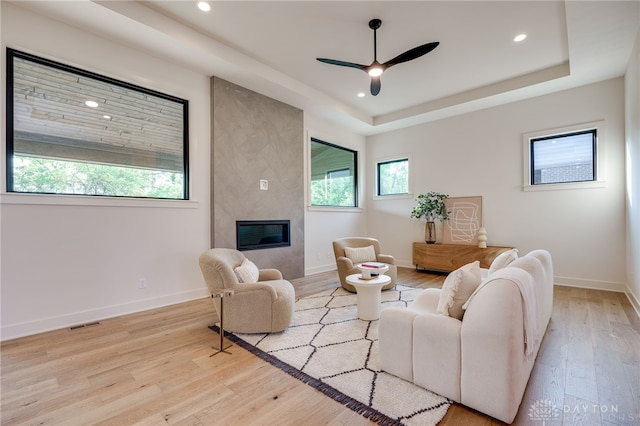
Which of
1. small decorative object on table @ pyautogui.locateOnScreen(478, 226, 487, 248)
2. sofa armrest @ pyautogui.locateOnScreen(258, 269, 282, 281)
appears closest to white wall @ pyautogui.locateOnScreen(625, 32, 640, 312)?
small decorative object on table @ pyautogui.locateOnScreen(478, 226, 487, 248)

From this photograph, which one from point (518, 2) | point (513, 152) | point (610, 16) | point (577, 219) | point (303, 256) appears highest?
point (518, 2)

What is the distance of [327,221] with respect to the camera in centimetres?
594

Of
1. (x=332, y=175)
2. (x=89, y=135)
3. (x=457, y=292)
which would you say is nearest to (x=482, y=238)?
(x=332, y=175)

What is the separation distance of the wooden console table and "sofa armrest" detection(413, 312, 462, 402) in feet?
11.9

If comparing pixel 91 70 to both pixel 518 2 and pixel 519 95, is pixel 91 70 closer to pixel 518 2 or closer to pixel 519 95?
pixel 518 2

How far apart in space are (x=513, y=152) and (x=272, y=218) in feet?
14.5

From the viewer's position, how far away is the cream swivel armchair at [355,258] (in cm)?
418

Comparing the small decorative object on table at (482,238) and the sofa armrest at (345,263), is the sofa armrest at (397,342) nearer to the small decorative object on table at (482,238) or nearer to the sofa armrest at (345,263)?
the sofa armrest at (345,263)

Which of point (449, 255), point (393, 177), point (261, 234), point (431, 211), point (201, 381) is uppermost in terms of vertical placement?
point (393, 177)

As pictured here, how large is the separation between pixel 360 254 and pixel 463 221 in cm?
241

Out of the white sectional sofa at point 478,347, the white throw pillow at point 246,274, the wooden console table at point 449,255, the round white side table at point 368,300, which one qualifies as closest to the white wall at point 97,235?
the white throw pillow at point 246,274

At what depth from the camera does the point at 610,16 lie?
9.08 feet

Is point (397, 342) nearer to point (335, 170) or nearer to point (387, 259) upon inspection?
point (387, 259)

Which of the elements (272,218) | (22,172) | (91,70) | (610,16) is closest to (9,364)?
(22,172)
